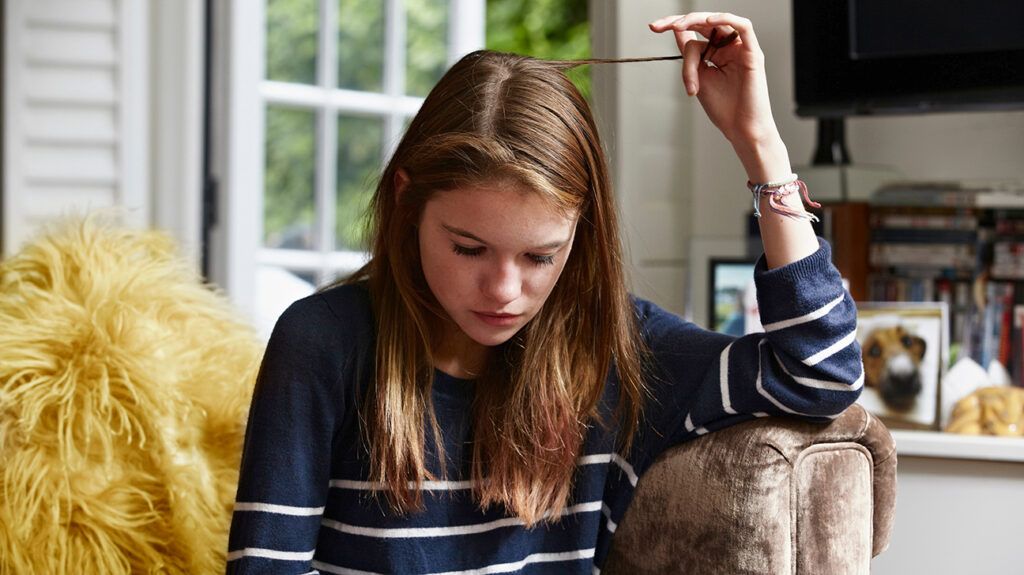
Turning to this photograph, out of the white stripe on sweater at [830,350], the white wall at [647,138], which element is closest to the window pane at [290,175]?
the white wall at [647,138]

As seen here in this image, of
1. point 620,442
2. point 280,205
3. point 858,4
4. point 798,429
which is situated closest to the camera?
point 798,429

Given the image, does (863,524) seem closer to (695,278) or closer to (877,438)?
(877,438)

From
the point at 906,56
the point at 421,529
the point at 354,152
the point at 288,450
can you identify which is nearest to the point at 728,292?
the point at 906,56

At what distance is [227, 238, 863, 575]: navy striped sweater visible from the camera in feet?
3.49

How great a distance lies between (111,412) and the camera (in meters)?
1.16

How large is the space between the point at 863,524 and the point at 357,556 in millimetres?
509

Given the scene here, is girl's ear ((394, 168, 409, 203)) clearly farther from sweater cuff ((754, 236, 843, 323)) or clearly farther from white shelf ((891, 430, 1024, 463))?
white shelf ((891, 430, 1024, 463))

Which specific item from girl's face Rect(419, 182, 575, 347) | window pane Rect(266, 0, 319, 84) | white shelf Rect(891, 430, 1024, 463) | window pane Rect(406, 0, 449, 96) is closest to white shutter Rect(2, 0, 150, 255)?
window pane Rect(266, 0, 319, 84)

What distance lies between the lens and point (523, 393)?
46.1 inches

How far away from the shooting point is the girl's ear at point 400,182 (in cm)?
107

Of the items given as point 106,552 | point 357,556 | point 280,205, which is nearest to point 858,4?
point 357,556

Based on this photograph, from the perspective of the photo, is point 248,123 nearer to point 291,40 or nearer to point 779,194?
point 291,40

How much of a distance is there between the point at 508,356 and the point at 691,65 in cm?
36

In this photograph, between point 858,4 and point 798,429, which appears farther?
point 858,4
